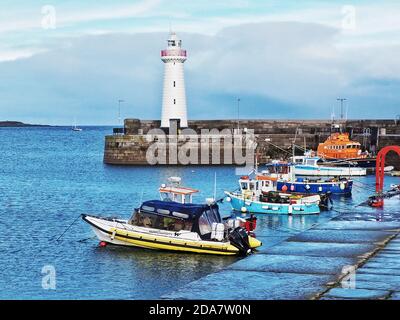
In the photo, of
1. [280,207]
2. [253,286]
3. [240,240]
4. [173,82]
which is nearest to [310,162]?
[173,82]

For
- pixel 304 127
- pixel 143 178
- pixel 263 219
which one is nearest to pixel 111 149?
pixel 143 178

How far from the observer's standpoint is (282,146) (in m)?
65.9

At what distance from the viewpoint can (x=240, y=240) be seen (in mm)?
21438

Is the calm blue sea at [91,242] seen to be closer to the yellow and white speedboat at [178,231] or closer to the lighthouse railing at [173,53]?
the yellow and white speedboat at [178,231]

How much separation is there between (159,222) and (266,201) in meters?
10.8

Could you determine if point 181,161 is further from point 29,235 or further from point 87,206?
point 29,235

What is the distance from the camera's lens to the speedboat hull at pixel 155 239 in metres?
21.5

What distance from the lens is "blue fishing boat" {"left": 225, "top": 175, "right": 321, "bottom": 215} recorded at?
1262 inches

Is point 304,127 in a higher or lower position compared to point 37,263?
higher

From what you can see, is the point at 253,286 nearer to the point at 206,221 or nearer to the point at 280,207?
the point at 206,221

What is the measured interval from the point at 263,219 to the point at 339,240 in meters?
11.2

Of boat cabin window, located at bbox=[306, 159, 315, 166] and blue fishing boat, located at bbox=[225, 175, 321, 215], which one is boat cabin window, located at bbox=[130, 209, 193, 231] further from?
boat cabin window, located at bbox=[306, 159, 315, 166]

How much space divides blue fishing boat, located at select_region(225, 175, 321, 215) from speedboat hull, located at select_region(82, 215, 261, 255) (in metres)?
9.36

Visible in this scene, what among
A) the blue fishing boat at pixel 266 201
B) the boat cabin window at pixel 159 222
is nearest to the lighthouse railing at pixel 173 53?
the blue fishing boat at pixel 266 201
